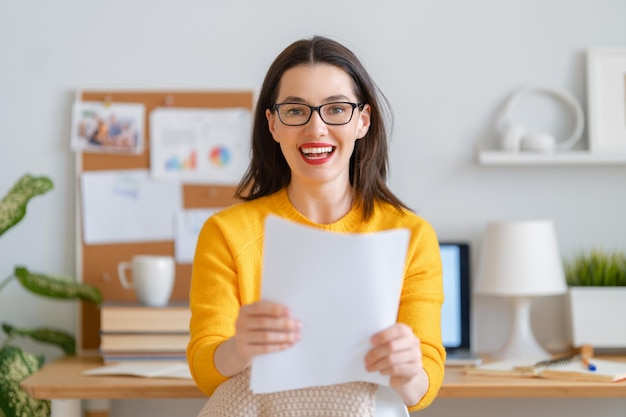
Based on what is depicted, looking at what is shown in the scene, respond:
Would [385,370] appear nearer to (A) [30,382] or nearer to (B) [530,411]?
(A) [30,382]

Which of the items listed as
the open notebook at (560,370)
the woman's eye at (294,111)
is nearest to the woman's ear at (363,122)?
the woman's eye at (294,111)

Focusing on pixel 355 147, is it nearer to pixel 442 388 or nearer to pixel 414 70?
pixel 442 388

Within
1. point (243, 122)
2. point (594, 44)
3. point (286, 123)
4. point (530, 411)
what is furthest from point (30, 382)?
point (594, 44)

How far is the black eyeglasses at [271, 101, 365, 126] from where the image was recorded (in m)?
1.36

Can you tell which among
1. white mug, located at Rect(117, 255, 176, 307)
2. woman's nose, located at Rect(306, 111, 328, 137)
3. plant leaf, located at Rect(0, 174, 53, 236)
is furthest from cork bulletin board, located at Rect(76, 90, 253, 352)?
woman's nose, located at Rect(306, 111, 328, 137)

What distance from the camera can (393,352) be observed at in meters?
1.15

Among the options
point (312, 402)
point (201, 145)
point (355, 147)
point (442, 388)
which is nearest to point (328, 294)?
point (312, 402)

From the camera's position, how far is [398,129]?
2.52 metres

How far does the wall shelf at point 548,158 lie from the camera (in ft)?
7.91

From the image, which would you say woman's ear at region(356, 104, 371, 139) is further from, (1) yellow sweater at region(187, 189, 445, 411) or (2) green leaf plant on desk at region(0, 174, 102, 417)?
(2) green leaf plant on desk at region(0, 174, 102, 417)

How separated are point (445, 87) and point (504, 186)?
0.33 meters

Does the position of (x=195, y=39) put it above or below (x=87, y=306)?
above

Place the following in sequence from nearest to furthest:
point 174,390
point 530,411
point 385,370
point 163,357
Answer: point 385,370 → point 174,390 → point 163,357 → point 530,411

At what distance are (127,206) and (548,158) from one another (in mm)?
1178
